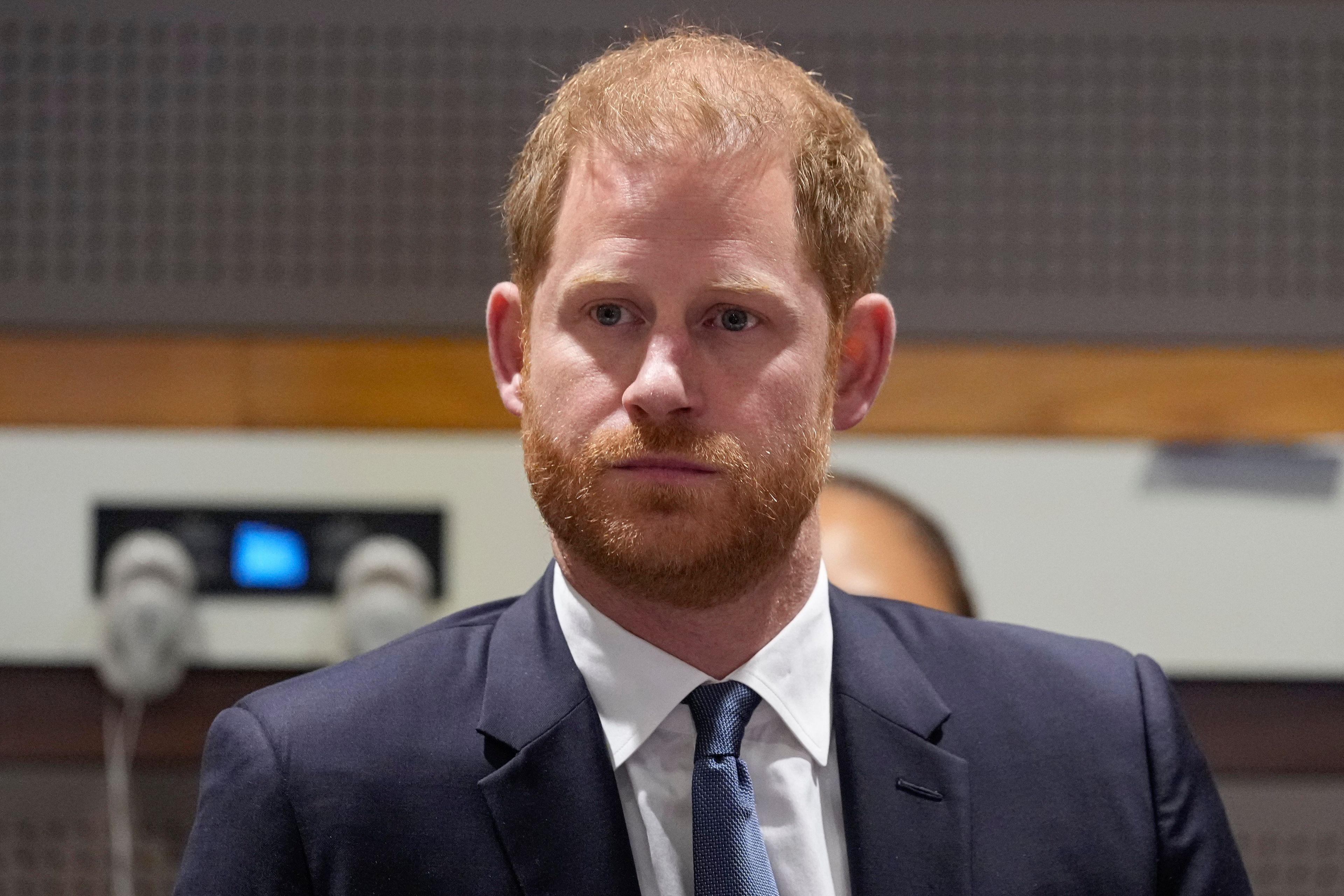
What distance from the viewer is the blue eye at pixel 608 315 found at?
0.86 meters

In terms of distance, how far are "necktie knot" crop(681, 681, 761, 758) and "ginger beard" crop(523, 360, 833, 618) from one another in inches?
2.7

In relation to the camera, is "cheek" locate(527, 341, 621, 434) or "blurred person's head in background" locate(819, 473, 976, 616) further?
"blurred person's head in background" locate(819, 473, 976, 616)

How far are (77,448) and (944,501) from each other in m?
0.99

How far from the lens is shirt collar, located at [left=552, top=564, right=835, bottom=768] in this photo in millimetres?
895

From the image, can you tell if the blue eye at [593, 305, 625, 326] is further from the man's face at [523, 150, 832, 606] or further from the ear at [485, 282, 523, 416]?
the ear at [485, 282, 523, 416]

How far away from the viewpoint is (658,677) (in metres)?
0.90

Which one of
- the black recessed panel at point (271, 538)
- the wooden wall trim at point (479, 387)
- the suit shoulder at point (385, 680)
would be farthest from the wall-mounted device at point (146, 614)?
the suit shoulder at point (385, 680)

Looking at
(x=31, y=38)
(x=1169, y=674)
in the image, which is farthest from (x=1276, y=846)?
(x=31, y=38)

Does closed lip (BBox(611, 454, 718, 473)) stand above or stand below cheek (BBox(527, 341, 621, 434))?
below

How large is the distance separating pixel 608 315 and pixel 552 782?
0.33 meters

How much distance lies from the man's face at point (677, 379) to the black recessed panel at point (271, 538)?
582mm

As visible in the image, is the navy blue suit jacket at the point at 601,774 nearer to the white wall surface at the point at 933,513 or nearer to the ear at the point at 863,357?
the ear at the point at 863,357

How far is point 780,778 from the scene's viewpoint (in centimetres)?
90

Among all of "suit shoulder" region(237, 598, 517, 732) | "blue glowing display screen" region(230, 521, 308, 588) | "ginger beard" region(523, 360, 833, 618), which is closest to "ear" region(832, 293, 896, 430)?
"ginger beard" region(523, 360, 833, 618)
